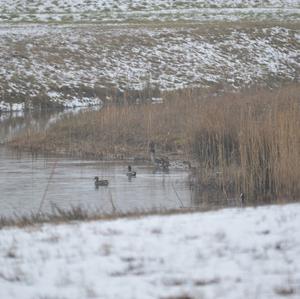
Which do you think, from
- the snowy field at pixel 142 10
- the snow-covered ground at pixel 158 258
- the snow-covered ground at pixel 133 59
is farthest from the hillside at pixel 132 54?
the snow-covered ground at pixel 158 258

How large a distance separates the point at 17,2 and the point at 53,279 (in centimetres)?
5435

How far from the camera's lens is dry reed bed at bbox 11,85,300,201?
12.4 meters

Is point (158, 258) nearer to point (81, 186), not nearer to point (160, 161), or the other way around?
point (81, 186)

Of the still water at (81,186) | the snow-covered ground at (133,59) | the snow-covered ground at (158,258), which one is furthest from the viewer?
the snow-covered ground at (133,59)

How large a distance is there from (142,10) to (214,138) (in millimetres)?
44297

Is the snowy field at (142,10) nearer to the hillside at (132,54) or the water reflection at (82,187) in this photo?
the hillside at (132,54)

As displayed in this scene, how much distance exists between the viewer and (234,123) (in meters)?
15.2

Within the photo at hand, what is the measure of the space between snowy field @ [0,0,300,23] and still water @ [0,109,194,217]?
3429 centimetres

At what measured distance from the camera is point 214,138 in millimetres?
15383

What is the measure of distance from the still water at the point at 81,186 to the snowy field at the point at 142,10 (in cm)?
3429

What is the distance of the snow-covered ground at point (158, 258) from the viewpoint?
607 centimetres

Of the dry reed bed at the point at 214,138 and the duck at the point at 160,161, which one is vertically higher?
the dry reed bed at the point at 214,138

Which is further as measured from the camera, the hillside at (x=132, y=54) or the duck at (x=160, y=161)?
the hillside at (x=132, y=54)

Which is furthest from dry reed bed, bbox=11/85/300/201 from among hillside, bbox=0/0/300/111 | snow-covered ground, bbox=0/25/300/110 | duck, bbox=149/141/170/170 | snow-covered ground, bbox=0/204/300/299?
snow-covered ground, bbox=0/25/300/110
